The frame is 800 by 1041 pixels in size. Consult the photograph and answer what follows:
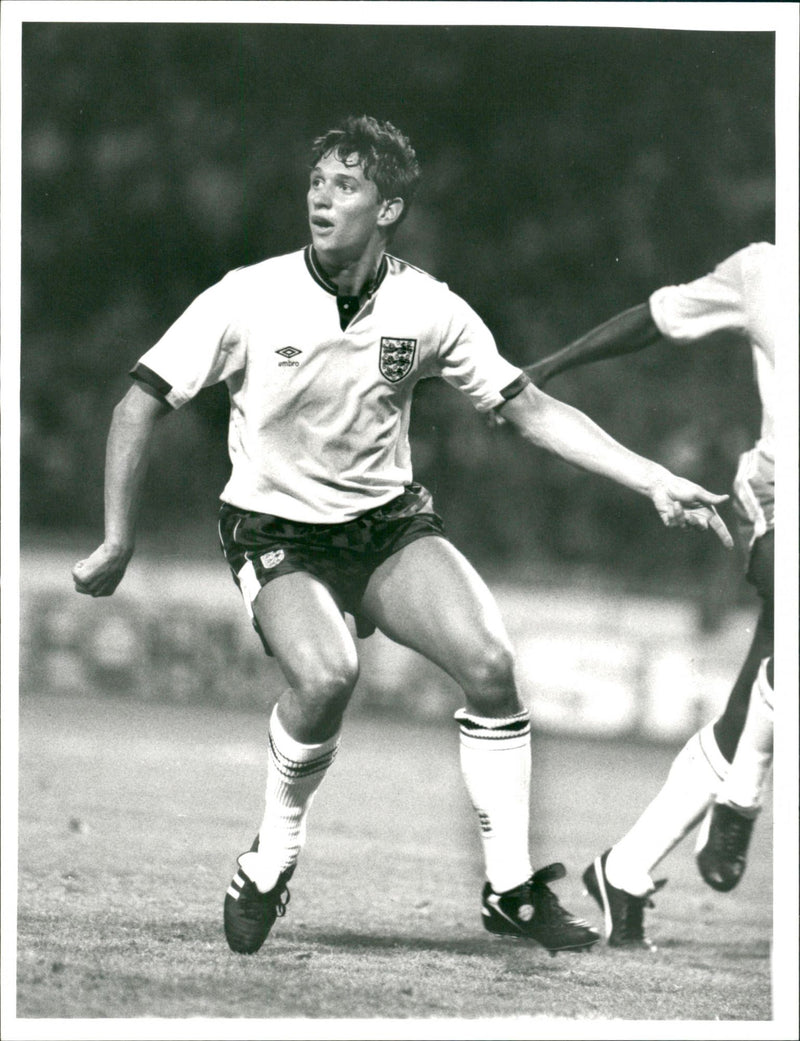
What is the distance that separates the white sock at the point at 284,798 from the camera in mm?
3902

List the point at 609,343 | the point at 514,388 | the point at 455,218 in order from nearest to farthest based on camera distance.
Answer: the point at 514,388 → the point at 609,343 → the point at 455,218

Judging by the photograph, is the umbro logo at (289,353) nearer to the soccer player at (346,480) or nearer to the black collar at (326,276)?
the soccer player at (346,480)

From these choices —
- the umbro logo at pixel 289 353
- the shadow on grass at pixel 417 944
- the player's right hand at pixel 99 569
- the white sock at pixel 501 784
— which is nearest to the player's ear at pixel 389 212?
the umbro logo at pixel 289 353

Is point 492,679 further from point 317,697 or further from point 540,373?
point 540,373

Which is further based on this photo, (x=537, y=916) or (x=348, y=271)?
(x=348, y=271)

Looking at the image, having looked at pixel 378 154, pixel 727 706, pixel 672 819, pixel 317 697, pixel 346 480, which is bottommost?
pixel 672 819

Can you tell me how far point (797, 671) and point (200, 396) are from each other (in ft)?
6.38

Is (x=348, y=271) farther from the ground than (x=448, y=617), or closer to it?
farther from the ground

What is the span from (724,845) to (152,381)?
7.53ft

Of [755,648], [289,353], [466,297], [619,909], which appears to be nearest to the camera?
[289,353]

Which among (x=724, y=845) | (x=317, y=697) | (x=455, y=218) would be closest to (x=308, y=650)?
(x=317, y=697)

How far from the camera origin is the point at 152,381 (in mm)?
3922

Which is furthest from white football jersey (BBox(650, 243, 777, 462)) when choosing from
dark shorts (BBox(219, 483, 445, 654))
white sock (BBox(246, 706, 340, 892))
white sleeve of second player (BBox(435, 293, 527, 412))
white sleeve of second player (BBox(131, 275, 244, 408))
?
white sock (BBox(246, 706, 340, 892))

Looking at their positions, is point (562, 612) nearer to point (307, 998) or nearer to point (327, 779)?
point (327, 779)
